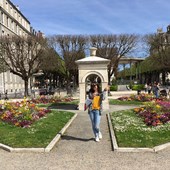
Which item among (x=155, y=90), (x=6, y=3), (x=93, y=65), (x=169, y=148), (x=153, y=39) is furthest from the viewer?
(x=6, y=3)

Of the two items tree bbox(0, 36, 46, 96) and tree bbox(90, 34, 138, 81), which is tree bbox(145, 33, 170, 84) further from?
tree bbox(0, 36, 46, 96)

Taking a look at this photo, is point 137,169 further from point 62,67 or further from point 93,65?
point 62,67

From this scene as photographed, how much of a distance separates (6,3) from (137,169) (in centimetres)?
5985

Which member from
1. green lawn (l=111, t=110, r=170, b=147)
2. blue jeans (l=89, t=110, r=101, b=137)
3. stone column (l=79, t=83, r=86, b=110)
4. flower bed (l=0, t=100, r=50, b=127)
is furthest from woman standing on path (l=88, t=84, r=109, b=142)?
stone column (l=79, t=83, r=86, b=110)

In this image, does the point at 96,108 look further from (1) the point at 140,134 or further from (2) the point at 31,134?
(2) the point at 31,134

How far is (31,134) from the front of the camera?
9.30m

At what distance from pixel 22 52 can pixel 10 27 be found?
30.1m

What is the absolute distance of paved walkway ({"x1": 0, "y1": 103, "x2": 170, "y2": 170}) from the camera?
6.38 metres

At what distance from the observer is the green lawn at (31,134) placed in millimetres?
8211

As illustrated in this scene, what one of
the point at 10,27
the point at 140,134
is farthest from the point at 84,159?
the point at 10,27

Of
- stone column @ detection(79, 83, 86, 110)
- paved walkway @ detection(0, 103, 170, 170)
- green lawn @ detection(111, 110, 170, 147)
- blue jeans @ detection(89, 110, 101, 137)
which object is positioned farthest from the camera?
stone column @ detection(79, 83, 86, 110)

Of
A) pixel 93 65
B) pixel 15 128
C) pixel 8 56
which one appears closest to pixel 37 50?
pixel 8 56

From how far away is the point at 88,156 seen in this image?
23.6 feet

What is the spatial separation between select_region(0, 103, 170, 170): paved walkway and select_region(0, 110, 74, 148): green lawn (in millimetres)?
504
